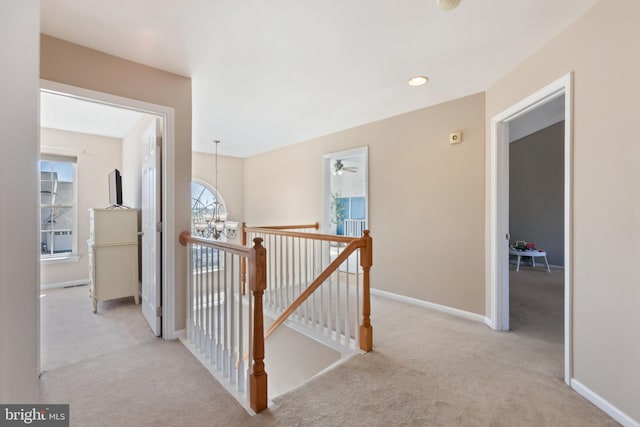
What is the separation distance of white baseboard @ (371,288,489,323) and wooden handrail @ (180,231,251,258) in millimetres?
2474

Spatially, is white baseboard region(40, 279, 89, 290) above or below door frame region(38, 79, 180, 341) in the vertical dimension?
below

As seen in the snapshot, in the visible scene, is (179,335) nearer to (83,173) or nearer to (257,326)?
(257,326)

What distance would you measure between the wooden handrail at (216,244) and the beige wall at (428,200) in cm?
236

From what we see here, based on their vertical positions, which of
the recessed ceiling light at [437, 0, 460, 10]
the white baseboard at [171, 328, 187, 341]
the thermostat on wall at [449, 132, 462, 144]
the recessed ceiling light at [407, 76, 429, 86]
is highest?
the recessed ceiling light at [407, 76, 429, 86]

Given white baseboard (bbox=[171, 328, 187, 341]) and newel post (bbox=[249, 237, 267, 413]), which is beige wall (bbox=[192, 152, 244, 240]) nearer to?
white baseboard (bbox=[171, 328, 187, 341])

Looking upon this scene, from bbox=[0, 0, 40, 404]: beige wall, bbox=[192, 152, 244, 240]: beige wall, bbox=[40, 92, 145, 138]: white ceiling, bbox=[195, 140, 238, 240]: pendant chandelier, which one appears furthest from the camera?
bbox=[192, 152, 244, 240]: beige wall

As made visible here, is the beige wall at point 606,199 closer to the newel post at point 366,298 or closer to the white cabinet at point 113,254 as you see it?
the newel post at point 366,298

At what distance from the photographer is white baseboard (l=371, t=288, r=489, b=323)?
292 centimetres

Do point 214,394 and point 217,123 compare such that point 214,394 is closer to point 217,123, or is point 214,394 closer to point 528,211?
point 217,123

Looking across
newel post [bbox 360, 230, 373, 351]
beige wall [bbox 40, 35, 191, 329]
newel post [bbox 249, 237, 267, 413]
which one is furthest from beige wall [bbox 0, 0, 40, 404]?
newel post [bbox 360, 230, 373, 351]

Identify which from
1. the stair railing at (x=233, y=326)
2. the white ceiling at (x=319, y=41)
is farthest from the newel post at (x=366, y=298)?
the white ceiling at (x=319, y=41)

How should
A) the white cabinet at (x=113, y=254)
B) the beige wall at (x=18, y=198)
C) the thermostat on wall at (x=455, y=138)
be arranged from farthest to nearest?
the white cabinet at (x=113, y=254) → the thermostat on wall at (x=455, y=138) → the beige wall at (x=18, y=198)

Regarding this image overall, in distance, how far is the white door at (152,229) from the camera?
2.57 metres

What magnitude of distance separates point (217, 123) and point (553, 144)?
668 centimetres
